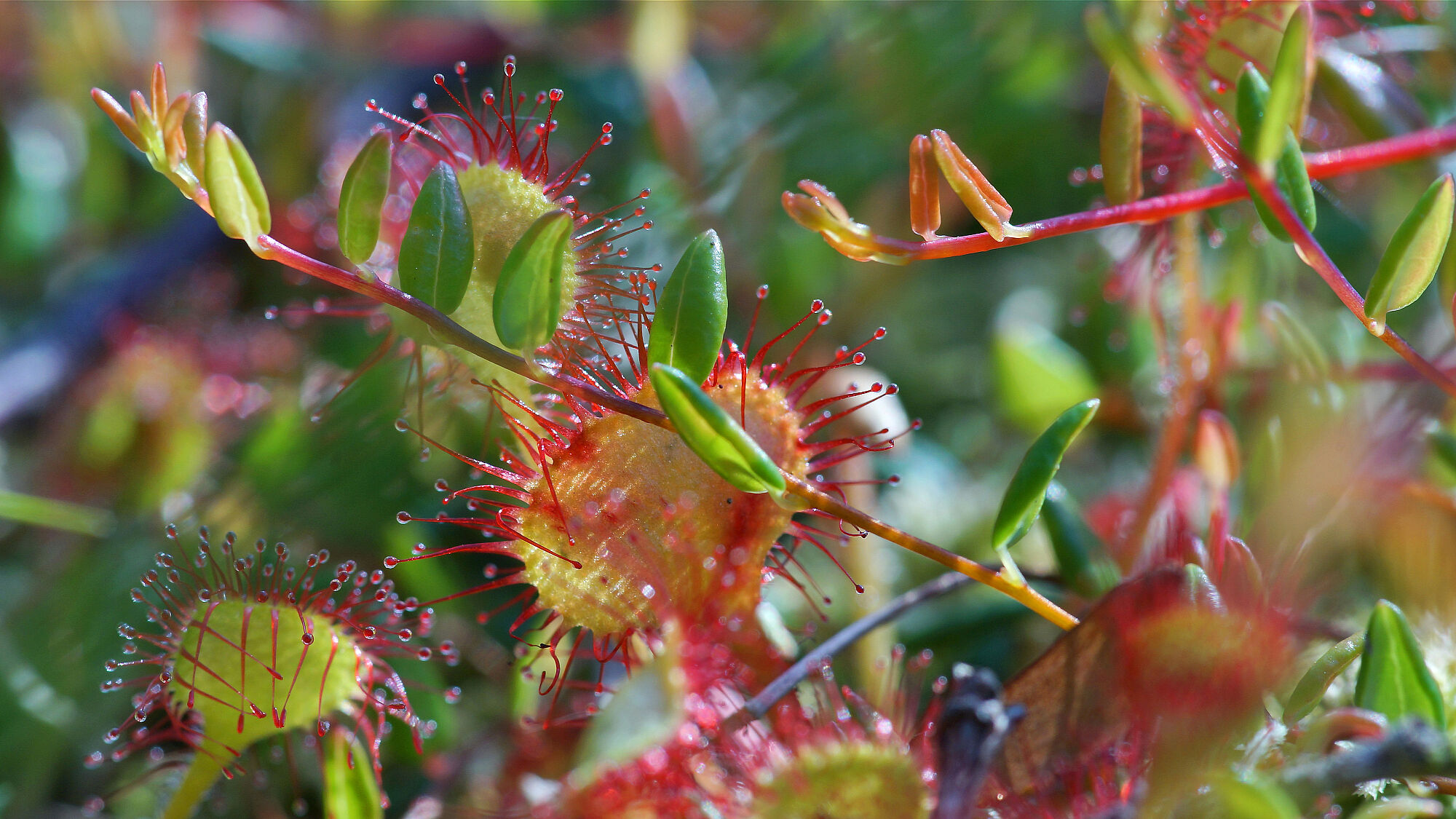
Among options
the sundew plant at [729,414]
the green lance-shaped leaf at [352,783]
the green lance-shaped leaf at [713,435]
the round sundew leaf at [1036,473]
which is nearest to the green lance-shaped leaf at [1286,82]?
the sundew plant at [729,414]

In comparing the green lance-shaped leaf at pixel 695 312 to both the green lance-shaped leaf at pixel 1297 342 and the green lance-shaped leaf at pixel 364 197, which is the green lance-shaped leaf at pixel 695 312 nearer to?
the green lance-shaped leaf at pixel 364 197

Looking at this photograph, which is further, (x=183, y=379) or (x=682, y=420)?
(x=183, y=379)

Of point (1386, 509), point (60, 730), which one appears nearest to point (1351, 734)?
point (1386, 509)

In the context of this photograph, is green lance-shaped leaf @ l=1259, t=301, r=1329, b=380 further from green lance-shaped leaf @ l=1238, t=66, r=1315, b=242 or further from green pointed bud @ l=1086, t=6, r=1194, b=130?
green pointed bud @ l=1086, t=6, r=1194, b=130

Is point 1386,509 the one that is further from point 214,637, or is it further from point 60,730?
point 60,730

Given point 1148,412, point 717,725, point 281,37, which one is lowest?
point 1148,412

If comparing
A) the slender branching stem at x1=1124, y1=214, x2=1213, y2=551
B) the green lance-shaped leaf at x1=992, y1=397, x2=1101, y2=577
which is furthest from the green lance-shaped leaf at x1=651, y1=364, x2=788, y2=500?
the slender branching stem at x1=1124, y1=214, x2=1213, y2=551
